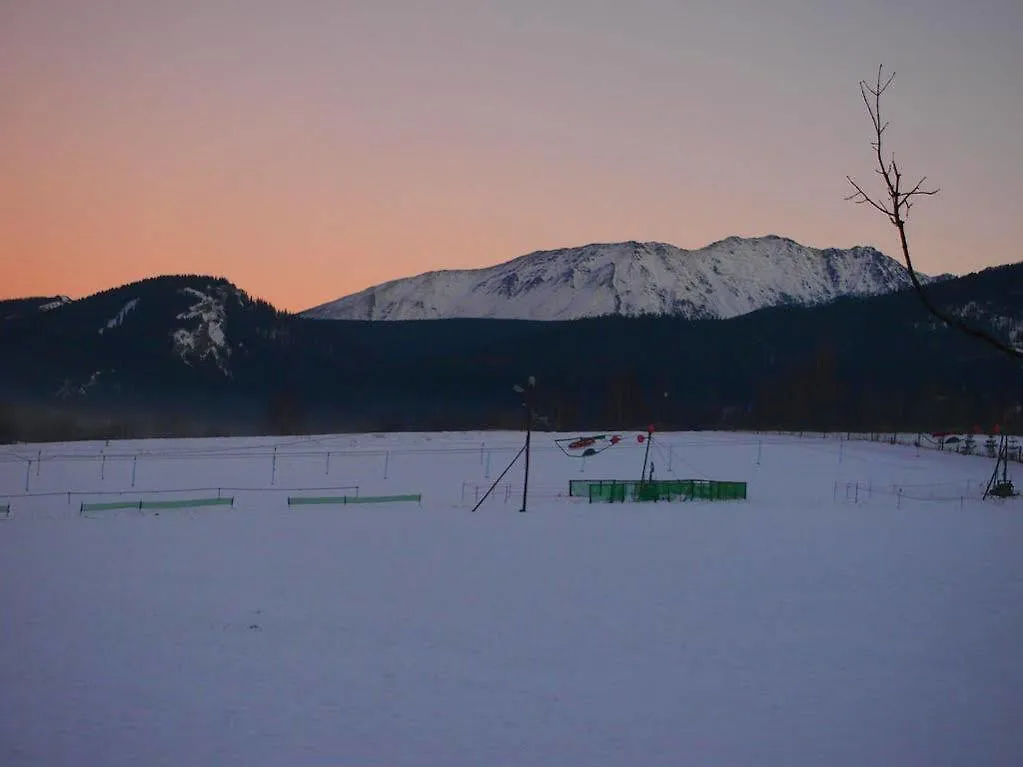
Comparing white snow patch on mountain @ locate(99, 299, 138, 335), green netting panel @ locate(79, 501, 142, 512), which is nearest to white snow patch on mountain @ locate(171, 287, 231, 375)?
white snow patch on mountain @ locate(99, 299, 138, 335)

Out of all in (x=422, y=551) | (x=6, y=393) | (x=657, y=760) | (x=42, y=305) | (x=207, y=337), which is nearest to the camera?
(x=657, y=760)

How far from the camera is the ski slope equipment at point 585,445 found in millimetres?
67912

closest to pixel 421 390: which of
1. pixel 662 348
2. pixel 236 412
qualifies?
pixel 236 412

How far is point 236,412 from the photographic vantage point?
129875mm

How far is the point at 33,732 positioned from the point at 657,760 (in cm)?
875

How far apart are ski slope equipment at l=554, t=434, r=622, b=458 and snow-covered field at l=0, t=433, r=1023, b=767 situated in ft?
89.6

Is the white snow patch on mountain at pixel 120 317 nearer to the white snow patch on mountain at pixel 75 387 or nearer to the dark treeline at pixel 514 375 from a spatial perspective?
the dark treeline at pixel 514 375

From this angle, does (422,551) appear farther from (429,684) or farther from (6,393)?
(6,393)

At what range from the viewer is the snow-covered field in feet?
41.7

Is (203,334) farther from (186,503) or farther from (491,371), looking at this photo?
(186,503)

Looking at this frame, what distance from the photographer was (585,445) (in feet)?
230

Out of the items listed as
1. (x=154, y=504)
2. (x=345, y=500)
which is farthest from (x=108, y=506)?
(x=345, y=500)

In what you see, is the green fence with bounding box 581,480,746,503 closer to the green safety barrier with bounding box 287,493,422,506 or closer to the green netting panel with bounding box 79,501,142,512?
the green safety barrier with bounding box 287,493,422,506

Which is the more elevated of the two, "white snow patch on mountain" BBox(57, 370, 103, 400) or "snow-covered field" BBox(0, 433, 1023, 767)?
"white snow patch on mountain" BBox(57, 370, 103, 400)
